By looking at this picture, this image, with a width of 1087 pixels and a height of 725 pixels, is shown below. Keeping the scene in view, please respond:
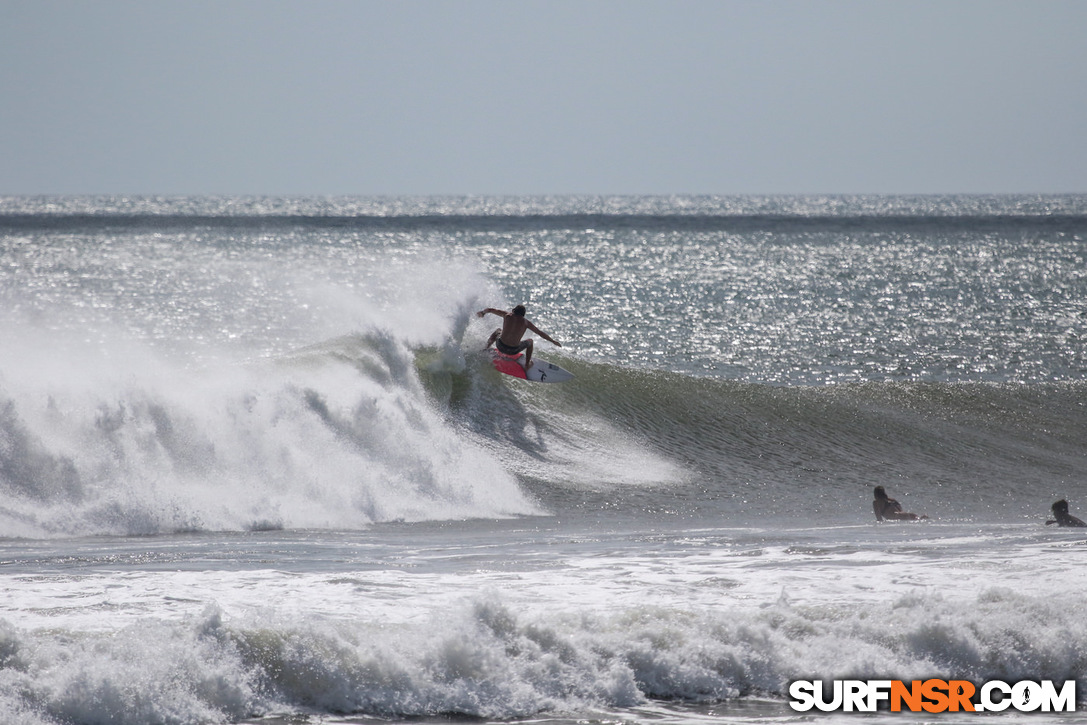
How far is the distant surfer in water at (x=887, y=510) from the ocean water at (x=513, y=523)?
271mm

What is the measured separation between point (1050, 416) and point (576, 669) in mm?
13084

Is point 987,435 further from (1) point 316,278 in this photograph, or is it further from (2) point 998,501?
(1) point 316,278

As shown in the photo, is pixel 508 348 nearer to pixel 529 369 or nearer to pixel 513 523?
pixel 529 369

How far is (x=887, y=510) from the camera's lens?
37.3 feet

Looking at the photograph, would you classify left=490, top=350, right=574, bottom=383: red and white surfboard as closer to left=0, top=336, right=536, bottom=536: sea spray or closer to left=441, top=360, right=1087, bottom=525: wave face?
left=441, top=360, right=1087, bottom=525: wave face

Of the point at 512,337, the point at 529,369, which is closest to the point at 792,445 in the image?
the point at 529,369

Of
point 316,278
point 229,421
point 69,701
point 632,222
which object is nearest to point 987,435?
point 229,421

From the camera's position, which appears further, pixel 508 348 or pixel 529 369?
pixel 529 369

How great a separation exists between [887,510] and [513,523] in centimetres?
382

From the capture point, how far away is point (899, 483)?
535 inches

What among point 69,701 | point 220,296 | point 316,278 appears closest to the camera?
point 69,701

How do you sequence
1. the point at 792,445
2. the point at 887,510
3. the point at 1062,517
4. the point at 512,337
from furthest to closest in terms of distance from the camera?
the point at 512,337, the point at 792,445, the point at 887,510, the point at 1062,517

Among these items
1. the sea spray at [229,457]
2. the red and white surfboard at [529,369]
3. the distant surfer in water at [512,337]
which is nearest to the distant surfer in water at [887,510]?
the sea spray at [229,457]

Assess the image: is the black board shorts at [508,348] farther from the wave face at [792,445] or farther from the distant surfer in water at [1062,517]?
the distant surfer in water at [1062,517]
